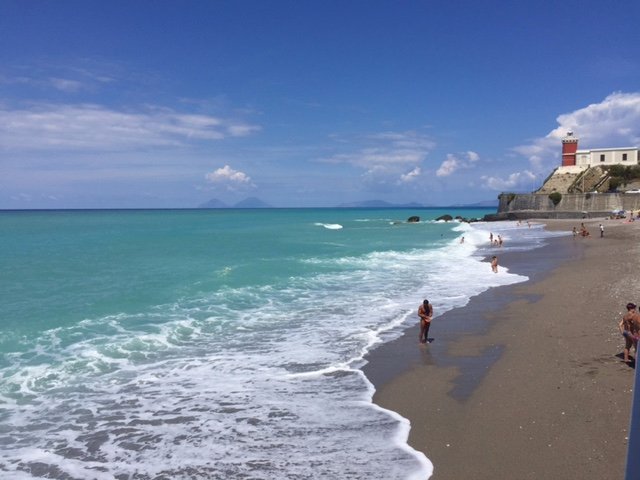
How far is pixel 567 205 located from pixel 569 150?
43.8ft

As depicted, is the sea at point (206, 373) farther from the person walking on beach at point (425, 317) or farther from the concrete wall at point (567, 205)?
the concrete wall at point (567, 205)

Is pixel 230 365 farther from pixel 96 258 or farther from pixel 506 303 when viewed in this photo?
pixel 96 258

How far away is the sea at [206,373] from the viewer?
22.0ft

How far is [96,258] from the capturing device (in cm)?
3303

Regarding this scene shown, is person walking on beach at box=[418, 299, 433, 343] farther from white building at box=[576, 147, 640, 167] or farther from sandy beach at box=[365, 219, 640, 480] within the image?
white building at box=[576, 147, 640, 167]

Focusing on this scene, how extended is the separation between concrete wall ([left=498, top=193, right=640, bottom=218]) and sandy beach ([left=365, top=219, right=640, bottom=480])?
186 feet

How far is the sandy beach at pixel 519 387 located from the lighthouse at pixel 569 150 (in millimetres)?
71947

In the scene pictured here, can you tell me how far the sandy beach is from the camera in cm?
627

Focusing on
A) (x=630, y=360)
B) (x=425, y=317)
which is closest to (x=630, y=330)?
(x=630, y=360)

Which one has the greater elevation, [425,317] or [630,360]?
[425,317]

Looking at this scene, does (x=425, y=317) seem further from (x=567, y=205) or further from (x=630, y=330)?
(x=567, y=205)

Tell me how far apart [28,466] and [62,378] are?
3.92m

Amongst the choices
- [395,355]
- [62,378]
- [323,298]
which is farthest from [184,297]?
[395,355]

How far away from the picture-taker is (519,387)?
870 cm
